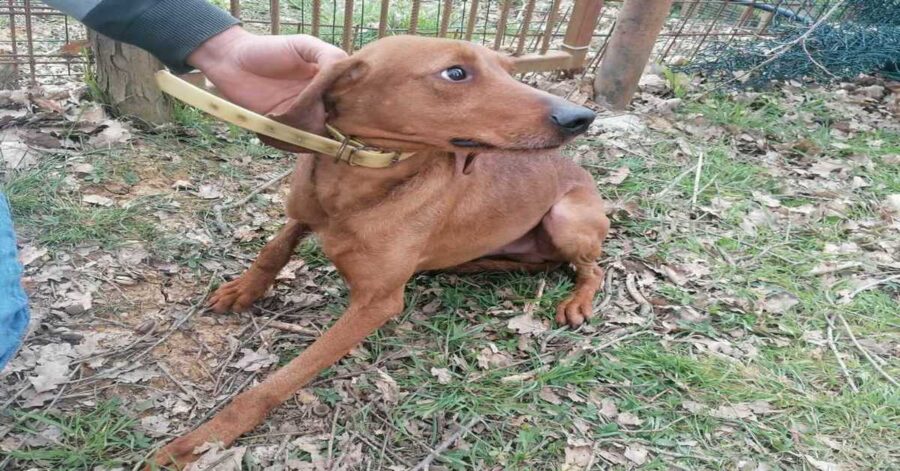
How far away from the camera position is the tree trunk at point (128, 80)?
4.33 meters

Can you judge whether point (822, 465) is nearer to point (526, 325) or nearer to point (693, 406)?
point (693, 406)

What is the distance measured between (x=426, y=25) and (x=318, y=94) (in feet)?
16.6

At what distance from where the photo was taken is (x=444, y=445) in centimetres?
291

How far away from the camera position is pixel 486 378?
3328 mm

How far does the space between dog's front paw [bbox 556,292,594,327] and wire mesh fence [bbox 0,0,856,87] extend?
273 cm

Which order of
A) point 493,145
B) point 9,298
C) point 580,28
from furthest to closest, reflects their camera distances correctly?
1. point 580,28
2. point 493,145
3. point 9,298

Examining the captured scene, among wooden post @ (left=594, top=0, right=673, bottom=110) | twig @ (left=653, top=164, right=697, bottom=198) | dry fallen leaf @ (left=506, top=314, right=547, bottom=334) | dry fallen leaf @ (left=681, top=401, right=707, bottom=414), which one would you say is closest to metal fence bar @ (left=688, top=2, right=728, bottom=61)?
wooden post @ (left=594, top=0, right=673, bottom=110)

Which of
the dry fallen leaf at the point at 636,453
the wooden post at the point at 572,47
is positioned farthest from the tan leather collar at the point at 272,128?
the wooden post at the point at 572,47

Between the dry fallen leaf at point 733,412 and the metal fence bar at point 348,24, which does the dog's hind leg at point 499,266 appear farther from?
the metal fence bar at point 348,24

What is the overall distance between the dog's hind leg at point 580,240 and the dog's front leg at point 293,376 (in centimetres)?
126

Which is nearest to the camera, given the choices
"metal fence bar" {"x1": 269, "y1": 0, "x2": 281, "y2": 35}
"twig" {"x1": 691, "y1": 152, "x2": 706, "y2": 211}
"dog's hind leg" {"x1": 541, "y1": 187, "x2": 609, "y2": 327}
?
"dog's hind leg" {"x1": 541, "y1": 187, "x2": 609, "y2": 327}

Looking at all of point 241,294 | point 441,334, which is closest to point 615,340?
point 441,334

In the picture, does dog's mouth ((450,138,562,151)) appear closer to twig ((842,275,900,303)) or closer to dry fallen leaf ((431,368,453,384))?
dry fallen leaf ((431,368,453,384))

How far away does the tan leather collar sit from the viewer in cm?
238
